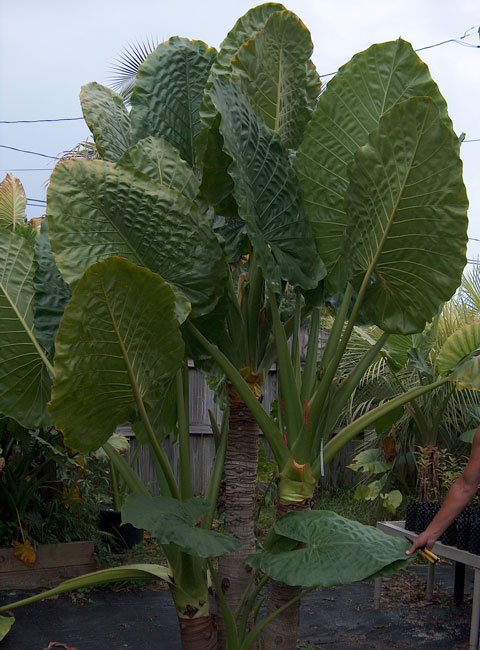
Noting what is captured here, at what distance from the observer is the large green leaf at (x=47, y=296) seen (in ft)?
6.23

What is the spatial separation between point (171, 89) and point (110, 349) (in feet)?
3.52

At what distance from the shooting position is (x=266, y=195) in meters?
1.90

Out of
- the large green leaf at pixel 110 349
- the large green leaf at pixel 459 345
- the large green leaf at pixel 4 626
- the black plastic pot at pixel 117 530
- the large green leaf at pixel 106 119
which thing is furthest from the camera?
the black plastic pot at pixel 117 530

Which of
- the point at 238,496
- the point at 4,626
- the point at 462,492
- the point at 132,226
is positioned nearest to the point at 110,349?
the point at 132,226

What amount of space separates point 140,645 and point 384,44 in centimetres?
284

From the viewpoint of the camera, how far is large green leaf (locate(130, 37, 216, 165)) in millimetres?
2133

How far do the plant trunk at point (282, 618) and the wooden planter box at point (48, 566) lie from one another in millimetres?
2205

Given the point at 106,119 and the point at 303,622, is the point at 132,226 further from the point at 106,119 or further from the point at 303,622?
the point at 303,622

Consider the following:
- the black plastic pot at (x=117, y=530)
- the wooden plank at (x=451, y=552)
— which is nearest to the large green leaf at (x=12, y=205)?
the black plastic pot at (x=117, y=530)

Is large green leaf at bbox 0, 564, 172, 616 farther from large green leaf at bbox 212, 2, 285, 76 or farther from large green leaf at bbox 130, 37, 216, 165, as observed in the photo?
large green leaf at bbox 212, 2, 285, 76

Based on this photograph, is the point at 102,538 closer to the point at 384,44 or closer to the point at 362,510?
the point at 362,510

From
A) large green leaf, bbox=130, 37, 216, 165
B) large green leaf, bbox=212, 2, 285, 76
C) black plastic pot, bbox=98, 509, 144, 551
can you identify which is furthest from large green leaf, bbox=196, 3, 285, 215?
black plastic pot, bbox=98, 509, 144, 551

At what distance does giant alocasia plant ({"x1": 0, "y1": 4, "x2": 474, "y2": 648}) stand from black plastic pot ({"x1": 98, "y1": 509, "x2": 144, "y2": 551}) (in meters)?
2.31

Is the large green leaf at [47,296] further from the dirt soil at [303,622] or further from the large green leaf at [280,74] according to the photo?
the dirt soil at [303,622]
